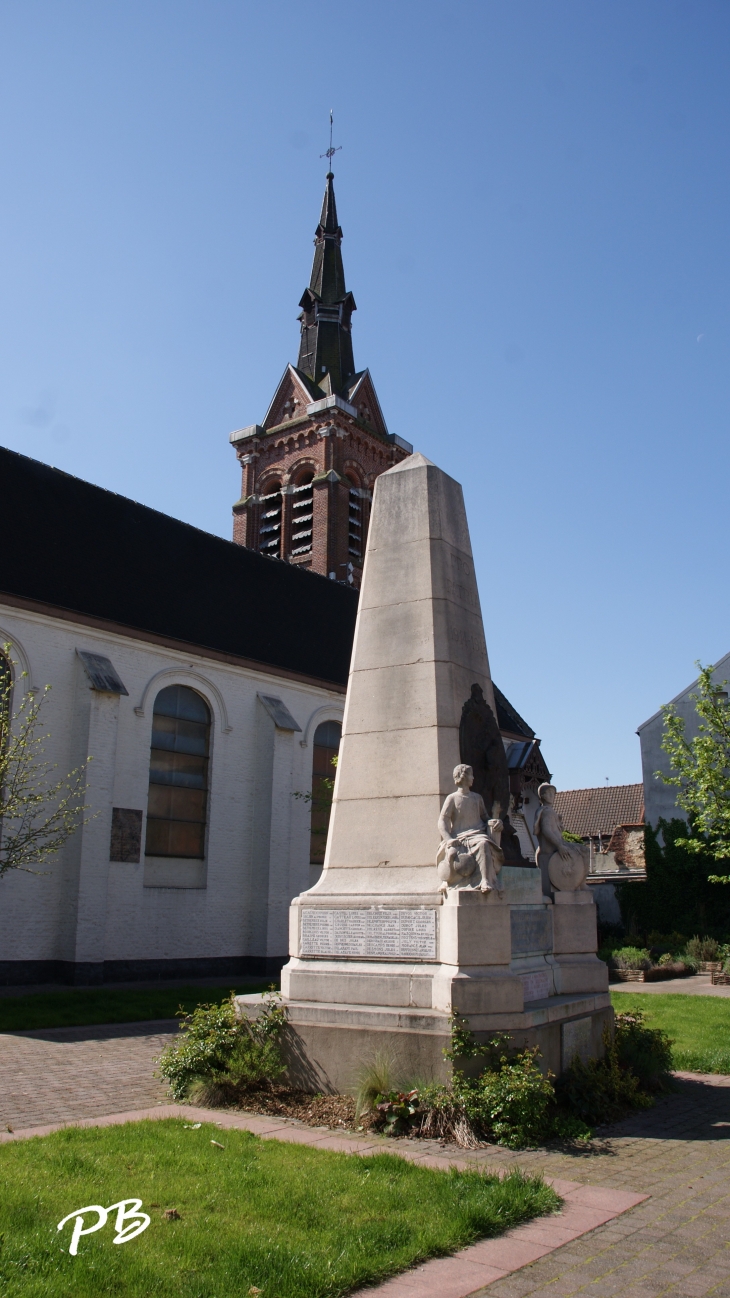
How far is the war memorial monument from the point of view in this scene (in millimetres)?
7328

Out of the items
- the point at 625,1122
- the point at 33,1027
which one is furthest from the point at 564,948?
the point at 33,1027

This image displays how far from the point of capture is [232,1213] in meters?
4.77

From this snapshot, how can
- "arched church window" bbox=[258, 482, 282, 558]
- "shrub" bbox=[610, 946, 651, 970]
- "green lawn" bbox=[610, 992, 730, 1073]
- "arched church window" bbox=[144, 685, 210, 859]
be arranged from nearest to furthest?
"green lawn" bbox=[610, 992, 730, 1073]
"arched church window" bbox=[144, 685, 210, 859]
"shrub" bbox=[610, 946, 651, 970]
"arched church window" bbox=[258, 482, 282, 558]

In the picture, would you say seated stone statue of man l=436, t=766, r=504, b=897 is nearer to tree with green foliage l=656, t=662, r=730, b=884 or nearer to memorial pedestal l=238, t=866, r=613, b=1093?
memorial pedestal l=238, t=866, r=613, b=1093

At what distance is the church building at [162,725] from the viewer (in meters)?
18.5

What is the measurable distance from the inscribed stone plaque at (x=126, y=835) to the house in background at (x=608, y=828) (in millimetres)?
18090

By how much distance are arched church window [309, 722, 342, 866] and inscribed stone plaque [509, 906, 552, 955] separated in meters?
14.4

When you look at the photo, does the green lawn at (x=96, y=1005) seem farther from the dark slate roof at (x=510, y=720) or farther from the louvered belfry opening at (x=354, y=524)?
the louvered belfry opening at (x=354, y=524)

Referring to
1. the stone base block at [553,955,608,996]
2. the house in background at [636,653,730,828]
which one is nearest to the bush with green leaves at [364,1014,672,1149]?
the stone base block at [553,955,608,996]

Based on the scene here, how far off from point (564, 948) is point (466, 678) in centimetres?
272

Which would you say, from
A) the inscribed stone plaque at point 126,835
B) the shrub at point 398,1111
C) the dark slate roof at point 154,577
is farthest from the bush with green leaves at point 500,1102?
the dark slate roof at point 154,577

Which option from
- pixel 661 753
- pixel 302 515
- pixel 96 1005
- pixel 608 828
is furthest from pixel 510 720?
pixel 96 1005

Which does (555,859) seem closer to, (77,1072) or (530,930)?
(530,930)

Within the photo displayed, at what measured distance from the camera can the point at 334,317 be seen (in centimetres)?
4309
